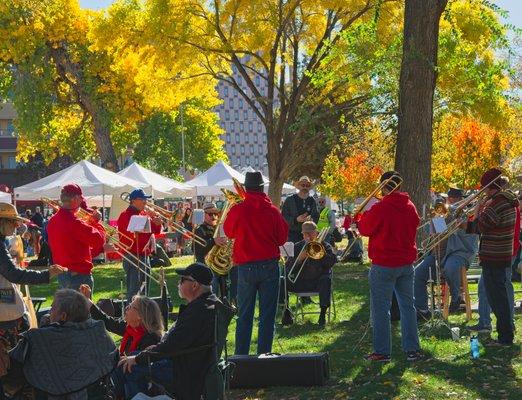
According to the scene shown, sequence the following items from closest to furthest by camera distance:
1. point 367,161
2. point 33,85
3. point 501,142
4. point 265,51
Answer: point 265,51, point 33,85, point 501,142, point 367,161

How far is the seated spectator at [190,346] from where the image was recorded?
679 centimetres

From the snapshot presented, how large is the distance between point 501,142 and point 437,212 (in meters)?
31.5

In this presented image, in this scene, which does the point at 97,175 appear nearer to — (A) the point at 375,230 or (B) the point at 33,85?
(B) the point at 33,85

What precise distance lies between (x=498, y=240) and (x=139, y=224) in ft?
13.5

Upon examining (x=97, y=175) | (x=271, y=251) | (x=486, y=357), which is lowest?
(x=486, y=357)

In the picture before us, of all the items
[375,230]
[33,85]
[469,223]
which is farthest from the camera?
[33,85]

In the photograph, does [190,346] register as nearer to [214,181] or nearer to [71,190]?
[71,190]

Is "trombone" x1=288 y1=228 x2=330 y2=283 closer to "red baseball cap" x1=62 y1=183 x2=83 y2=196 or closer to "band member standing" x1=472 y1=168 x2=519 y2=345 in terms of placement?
"band member standing" x1=472 y1=168 x2=519 y2=345

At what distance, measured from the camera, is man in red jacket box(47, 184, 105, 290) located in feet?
32.6

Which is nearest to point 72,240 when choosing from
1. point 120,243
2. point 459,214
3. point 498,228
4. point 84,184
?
point 120,243

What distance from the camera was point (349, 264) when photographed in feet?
77.7

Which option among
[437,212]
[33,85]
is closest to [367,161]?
[33,85]

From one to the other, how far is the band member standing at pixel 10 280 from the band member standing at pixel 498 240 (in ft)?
14.3

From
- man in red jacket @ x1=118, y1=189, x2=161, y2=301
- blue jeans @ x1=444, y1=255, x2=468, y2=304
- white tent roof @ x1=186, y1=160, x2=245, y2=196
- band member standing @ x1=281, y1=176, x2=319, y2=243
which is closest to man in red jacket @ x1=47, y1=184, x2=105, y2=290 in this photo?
man in red jacket @ x1=118, y1=189, x2=161, y2=301
